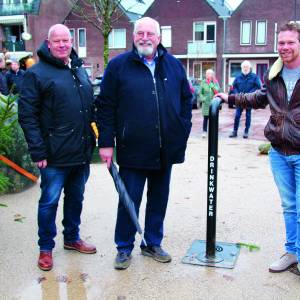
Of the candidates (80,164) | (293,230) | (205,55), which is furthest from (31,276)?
(205,55)

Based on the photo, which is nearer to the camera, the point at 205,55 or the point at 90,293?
the point at 90,293

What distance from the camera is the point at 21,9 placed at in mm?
39781

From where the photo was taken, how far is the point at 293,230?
390 cm

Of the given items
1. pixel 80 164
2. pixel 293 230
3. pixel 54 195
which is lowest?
pixel 293 230

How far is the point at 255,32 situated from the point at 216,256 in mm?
34690

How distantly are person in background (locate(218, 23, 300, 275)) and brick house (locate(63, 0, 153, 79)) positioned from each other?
36915mm

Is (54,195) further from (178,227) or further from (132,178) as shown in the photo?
(178,227)

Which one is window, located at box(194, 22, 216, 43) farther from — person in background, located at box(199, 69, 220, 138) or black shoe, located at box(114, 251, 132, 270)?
black shoe, located at box(114, 251, 132, 270)

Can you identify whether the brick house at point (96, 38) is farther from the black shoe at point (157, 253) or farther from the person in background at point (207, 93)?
the black shoe at point (157, 253)

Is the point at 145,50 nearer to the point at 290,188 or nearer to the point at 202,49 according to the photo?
the point at 290,188

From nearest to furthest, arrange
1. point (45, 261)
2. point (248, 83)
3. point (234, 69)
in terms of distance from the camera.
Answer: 1. point (45, 261)
2. point (248, 83)
3. point (234, 69)

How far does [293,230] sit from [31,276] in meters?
2.20

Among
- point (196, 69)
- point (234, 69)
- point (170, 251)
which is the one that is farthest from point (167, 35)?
point (170, 251)

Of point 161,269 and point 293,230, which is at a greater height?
point 293,230
